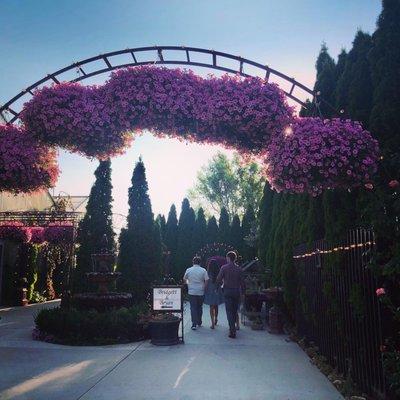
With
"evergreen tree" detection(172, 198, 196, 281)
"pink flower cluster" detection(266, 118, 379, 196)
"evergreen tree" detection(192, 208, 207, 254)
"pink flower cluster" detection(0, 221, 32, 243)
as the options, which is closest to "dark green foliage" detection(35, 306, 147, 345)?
"pink flower cluster" detection(266, 118, 379, 196)

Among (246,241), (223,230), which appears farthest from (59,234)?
(223,230)

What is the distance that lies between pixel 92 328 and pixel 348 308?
5252 mm

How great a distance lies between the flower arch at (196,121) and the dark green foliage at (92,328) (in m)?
4.41

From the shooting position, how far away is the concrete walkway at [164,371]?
15.9 feet

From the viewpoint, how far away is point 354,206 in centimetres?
557

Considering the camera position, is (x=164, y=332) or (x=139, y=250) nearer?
(x=164, y=332)

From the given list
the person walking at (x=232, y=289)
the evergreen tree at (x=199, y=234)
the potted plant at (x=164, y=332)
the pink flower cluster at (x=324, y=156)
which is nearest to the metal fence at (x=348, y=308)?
the pink flower cluster at (x=324, y=156)

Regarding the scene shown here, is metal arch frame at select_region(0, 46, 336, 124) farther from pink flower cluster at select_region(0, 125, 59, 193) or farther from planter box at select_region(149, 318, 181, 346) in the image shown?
planter box at select_region(149, 318, 181, 346)

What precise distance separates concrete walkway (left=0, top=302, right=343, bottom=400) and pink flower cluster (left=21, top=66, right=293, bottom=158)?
9.50ft

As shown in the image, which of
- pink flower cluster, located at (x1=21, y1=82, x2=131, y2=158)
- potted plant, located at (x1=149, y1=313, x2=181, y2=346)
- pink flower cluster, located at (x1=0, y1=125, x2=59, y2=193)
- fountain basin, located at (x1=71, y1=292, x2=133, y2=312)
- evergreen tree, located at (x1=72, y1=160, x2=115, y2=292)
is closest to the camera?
pink flower cluster, located at (x1=21, y1=82, x2=131, y2=158)

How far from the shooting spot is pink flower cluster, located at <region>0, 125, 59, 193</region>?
190 inches

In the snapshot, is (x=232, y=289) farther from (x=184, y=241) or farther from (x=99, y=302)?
(x=184, y=241)

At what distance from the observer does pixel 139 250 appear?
15570 millimetres

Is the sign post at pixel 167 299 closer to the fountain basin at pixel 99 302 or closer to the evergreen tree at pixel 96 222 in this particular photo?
the fountain basin at pixel 99 302
